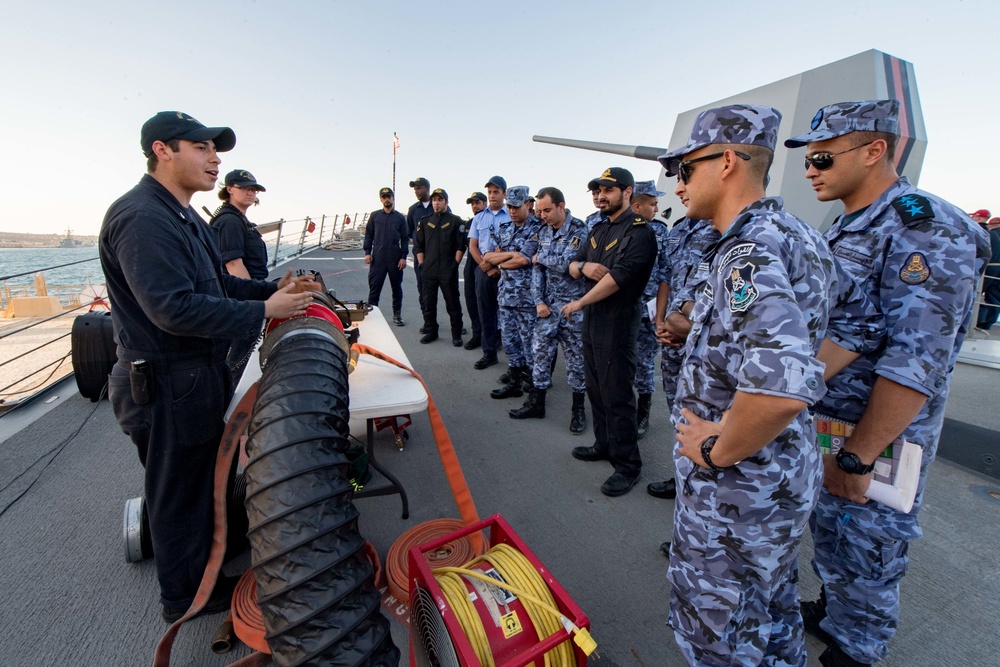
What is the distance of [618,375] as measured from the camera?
3105mm

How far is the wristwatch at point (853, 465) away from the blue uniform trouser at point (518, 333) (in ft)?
11.0

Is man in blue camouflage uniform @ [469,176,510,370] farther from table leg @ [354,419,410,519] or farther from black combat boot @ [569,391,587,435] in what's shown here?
table leg @ [354,419,410,519]

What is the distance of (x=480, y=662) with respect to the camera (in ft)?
4.19

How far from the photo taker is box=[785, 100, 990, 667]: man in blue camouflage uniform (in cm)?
149

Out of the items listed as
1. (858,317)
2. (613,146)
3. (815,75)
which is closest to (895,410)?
(858,317)

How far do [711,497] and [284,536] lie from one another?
1.27m

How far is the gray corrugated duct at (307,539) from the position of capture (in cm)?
124

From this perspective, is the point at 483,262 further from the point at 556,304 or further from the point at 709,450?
the point at 709,450

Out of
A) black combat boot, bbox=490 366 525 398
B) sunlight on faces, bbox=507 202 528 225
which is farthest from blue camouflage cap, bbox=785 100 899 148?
black combat boot, bbox=490 366 525 398

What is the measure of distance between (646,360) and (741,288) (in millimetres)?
3320

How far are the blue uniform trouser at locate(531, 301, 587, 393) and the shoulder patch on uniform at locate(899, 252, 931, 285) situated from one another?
2573 millimetres

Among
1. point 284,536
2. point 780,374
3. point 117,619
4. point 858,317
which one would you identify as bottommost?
point 117,619

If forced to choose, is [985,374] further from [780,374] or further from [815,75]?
[780,374]

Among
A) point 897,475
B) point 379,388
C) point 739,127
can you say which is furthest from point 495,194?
point 897,475
